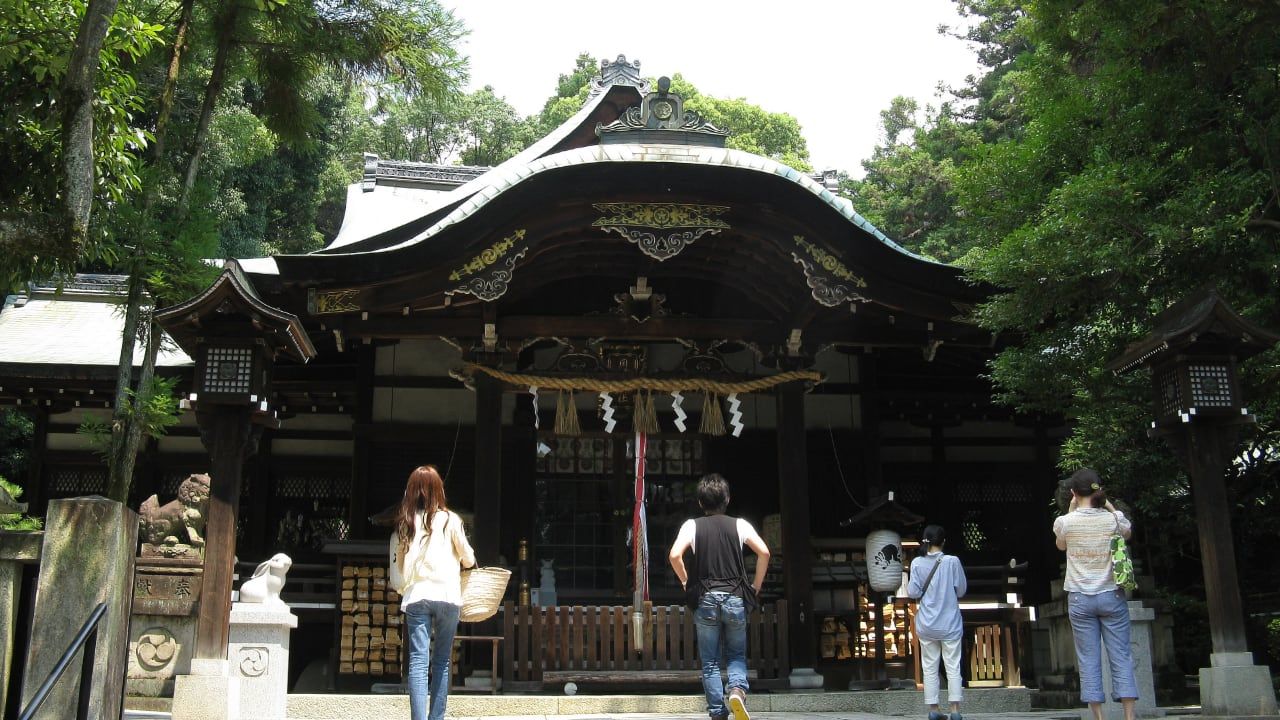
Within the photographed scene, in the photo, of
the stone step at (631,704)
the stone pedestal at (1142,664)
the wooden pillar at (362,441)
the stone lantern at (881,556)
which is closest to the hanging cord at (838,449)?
the stone lantern at (881,556)

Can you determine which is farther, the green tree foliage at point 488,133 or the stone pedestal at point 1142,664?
the green tree foliage at point 488,133

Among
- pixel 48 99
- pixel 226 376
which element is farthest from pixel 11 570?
pixel 48 99

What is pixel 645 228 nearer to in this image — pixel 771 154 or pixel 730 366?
pixel 730 366

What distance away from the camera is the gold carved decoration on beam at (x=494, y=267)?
10195 mm

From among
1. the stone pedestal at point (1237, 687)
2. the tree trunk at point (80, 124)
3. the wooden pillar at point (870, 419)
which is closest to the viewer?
the tree trunk at point (80, 124)

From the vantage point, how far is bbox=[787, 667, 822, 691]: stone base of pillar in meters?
10.2

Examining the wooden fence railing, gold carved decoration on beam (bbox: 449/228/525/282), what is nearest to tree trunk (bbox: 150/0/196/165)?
gold carved decoration on beam (bbox: 449/228/525/282)

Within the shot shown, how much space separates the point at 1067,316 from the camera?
9.46 meters

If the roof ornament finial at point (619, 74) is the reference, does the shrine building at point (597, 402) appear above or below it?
below

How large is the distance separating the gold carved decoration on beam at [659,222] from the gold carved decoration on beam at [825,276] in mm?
865

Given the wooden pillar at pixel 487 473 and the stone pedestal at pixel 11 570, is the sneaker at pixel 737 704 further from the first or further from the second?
the wooden pillar at pixel 487 473

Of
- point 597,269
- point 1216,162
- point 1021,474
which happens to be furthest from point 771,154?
point 1216,162

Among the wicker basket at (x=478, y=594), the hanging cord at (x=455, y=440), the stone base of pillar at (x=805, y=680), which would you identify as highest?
the hanging cord at (x=455, y=440)

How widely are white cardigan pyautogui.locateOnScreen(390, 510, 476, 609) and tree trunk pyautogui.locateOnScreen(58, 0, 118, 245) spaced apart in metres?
2.60
